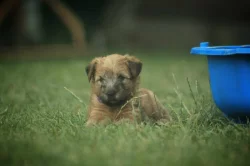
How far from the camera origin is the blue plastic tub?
459 centimetres

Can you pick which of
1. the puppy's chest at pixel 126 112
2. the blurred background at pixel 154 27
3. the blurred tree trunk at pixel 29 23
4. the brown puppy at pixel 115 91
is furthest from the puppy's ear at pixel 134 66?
the blurred tree trunk at pixel 29 23

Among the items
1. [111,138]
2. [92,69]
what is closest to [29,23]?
[92,69]

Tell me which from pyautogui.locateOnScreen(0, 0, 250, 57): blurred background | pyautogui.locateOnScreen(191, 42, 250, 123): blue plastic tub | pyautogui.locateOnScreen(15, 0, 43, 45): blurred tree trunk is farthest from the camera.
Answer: pyautogui.locateOnScreen(15, 0, 43, 45): blurred tree trunk

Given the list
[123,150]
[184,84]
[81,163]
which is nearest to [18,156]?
[81,163]

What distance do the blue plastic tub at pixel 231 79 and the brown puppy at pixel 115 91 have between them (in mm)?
653

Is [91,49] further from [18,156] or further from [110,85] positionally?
[18,156]

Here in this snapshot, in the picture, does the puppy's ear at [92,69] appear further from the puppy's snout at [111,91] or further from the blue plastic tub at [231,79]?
the blue plastic tub at [231,79]

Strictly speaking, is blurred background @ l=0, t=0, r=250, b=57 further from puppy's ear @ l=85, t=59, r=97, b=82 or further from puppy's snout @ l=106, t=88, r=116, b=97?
puppy's snout @ l=106, t=88, r=116, b=97

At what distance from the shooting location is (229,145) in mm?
4156

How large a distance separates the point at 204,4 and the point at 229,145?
1305cm

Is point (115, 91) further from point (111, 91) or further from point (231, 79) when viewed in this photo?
point (231, 79)

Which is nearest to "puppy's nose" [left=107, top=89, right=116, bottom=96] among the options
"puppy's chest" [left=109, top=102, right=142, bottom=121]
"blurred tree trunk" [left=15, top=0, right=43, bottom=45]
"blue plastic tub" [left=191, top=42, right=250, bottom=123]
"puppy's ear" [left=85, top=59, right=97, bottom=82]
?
"puppy's chest" [left=109, top=102, right=142, bottom=121]

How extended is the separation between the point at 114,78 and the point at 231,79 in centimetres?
106

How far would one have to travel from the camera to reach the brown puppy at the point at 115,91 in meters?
4.91
